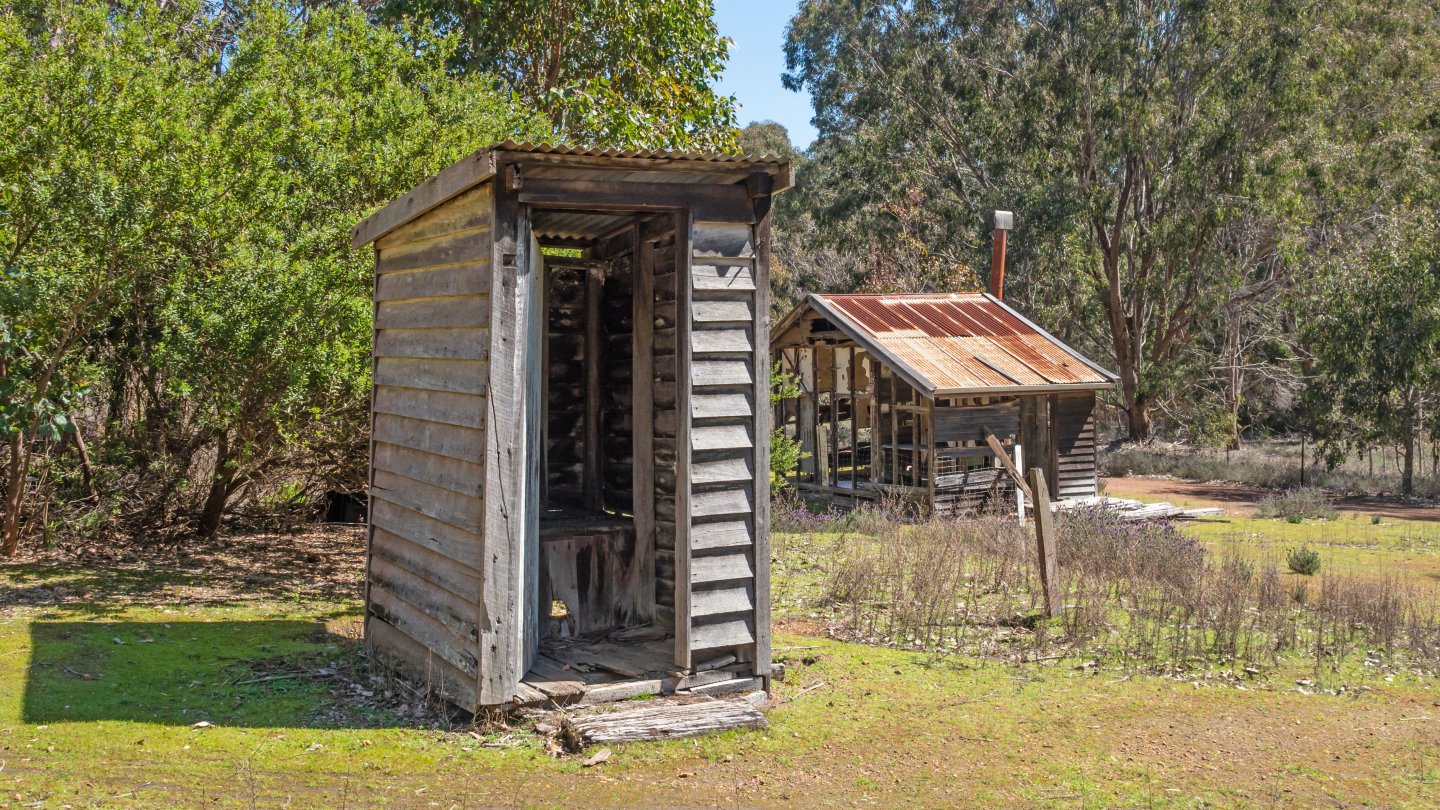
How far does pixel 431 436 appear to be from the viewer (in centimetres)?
709

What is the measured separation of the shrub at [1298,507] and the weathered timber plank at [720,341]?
16477 millimetres

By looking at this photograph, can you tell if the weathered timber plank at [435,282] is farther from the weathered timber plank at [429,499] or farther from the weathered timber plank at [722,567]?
the weathered timber plank at [722,567]

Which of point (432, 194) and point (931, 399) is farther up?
point (432, 194)

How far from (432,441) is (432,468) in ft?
0.57

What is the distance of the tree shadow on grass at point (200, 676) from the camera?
6.47 m

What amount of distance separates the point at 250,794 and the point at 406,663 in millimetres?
2106

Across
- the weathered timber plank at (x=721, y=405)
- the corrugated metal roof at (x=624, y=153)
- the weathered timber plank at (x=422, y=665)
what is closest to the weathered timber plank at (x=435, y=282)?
the corrugated metal roof at (x=624, y=153)

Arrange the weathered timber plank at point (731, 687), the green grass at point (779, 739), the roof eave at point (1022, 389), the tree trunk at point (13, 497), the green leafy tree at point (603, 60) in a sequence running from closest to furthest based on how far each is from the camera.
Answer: the green grass at point (779, 739) < the weathered timber plank at point (731, 687) < the tree trunk at point (13, 497) < the roof eave at point (1022, 389) < the green leafy tree at point (603, 60)

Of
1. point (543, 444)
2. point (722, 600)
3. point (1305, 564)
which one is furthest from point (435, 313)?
point (1305, 564)

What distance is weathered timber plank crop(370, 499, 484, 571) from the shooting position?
21.0 ft

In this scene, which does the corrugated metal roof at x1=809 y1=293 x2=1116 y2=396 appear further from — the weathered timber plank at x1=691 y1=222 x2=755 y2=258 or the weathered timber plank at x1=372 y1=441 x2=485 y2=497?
the weathered timber plank at x1=372 y1=441 x2=485 y2=497

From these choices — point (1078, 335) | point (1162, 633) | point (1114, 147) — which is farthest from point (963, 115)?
point (1162, 633)

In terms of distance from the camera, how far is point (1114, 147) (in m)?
31.8

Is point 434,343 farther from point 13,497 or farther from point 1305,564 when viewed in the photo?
point 1305,564
